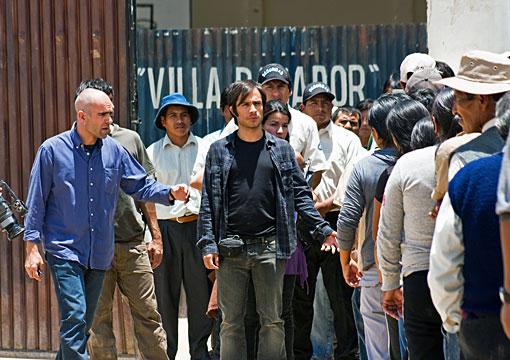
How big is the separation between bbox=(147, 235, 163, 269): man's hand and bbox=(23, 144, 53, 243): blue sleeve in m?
1.12

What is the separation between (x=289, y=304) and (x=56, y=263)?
156 centimetres

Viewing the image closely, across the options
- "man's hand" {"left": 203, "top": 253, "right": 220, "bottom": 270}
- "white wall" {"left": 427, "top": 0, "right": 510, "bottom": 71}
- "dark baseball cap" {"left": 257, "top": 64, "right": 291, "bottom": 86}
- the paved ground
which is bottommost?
the paved ground

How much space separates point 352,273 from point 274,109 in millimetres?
1506

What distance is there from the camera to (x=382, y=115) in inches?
245

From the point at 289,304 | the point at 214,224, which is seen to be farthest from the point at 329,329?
the point at 214,224

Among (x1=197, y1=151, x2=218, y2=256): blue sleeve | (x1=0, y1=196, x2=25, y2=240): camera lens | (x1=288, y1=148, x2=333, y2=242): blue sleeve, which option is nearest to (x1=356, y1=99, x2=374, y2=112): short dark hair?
(x1=288, y1=148, x2=333, y2=242): blue sleeve

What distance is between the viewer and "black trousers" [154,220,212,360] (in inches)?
322

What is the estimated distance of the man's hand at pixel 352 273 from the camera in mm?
6613

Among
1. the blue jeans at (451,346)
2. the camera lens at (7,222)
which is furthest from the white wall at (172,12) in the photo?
the blue jeans at (451,346)

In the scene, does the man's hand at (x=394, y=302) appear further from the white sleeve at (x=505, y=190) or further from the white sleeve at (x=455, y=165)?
the white sleeve at (x=505, y=190)

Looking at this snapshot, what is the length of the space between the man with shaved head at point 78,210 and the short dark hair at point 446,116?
2.07m

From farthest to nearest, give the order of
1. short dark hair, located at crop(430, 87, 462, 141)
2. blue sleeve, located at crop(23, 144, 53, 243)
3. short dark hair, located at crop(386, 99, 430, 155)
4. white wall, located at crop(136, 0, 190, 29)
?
white wall, located at crop(136, 0, 190, 29) < blue sleeve, located at crop(23, 144, 53, 243) < short dark hair, located at crop(386, 99, 430, 155) < short dark hair, located at crop(430, 87, 462, 141)

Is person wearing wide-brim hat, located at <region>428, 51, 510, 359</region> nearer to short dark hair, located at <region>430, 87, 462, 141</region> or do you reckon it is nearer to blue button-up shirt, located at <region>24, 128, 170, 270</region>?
short dark hair, located at <region>430, 87, 462, 141</region>

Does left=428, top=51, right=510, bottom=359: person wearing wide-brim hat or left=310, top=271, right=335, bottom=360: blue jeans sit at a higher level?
left=428, top=51, right=510, bottom=359: person wearing wide-brim hat
